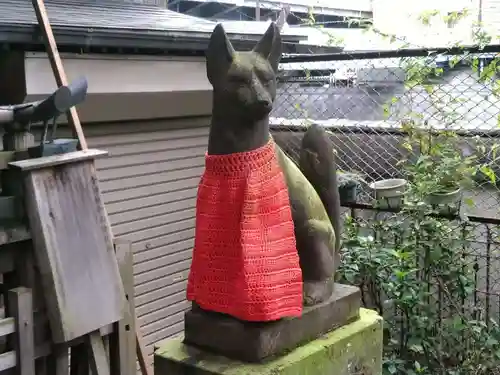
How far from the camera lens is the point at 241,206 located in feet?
6.94

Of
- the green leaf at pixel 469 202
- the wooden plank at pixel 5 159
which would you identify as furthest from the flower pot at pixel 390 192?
the wooden plank at pixel 5 159

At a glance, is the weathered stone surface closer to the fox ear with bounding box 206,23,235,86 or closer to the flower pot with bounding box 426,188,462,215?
the fox ear with bounding box 206,23,235,86

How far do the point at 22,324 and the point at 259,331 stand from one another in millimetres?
1234

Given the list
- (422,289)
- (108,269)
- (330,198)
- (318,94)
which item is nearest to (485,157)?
(422,289)

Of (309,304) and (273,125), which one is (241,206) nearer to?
(309,304)

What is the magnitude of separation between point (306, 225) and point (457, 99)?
2.64 m

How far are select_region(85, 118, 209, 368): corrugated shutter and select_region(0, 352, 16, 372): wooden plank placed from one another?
203cm

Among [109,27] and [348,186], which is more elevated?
[109,27]

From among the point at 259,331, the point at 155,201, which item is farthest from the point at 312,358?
the point at 155,201

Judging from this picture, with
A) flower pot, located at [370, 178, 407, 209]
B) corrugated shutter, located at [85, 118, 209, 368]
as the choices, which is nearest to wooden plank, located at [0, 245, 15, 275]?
corrugated shutter, located at [85, 118, 209, 368]

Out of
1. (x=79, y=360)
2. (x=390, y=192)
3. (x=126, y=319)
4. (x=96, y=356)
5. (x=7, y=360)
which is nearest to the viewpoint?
(x=7, y=360)

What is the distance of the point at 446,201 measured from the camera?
4.17 metres

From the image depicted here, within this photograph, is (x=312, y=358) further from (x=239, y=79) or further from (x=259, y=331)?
(x=239, y=79)

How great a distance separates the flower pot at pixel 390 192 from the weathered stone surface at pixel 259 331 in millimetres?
2033
